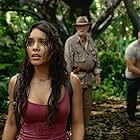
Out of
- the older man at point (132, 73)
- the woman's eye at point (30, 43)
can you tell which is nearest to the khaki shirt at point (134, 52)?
the older man at point (132, 73)

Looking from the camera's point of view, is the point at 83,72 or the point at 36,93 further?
the point at 83,72

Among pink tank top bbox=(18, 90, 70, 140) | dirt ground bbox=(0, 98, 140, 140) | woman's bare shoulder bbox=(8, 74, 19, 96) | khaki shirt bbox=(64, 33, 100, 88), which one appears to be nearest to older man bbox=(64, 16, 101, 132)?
khaki shirt bbox=(64, 33, 100, 88)

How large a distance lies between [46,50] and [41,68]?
0.11m

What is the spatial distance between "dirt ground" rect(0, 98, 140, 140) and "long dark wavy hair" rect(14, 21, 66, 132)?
5256 millimetres

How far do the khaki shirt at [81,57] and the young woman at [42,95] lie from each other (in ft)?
11.5

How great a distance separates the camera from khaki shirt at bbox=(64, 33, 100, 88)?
6.12m

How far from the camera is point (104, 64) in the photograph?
14.2m

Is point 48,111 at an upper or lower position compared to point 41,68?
lower


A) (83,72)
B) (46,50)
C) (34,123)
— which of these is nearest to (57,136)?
(34,123)

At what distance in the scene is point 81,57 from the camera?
20.2 ft

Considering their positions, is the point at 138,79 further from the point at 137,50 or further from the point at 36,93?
the point at 36,93

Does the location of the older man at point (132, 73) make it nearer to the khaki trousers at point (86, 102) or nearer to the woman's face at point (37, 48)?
the khaki trousers at point (86, 102)

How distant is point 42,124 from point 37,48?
0.41m

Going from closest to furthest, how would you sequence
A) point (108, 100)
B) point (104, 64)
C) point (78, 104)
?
point (78, 104), point (108, 100), point (104, 64)
